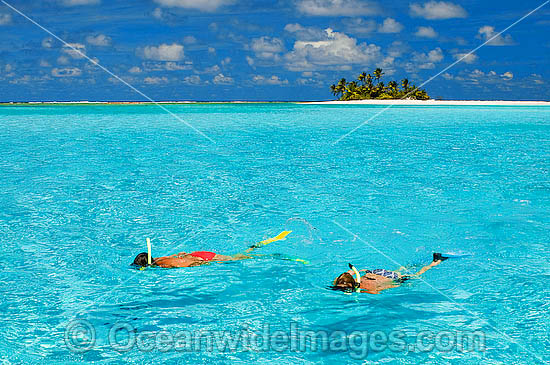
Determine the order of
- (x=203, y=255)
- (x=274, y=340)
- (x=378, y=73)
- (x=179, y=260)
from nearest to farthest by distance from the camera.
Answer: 1. (x=274, y=340)
2. (x=179, y=260)
3. (x=203, y=255)
4. (x=378, y=73)

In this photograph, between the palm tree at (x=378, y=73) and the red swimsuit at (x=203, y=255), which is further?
the palm tree at (x=378, y=73)

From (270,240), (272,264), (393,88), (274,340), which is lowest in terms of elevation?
(274,340)

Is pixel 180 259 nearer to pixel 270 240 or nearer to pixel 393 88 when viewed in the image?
pixel 270 240

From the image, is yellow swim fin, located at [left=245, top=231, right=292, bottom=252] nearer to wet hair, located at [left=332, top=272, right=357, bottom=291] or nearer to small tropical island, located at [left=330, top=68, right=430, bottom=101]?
wet hair, located at [left=332, top=272, right=357, bottom=291]

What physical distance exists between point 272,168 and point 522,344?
14.0m

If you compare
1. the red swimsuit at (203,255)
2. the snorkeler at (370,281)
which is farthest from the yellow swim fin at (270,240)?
the snorkeler at (370,281)

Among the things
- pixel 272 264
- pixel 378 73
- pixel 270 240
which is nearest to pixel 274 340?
pixel 272 264

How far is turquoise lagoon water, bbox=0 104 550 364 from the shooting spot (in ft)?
17.8

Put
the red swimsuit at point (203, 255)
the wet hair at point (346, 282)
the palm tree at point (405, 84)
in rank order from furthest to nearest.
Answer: the palm tree at point (405, 84) < the red swimsuit at point (203, 255) < the wet hair at point (346, 282)

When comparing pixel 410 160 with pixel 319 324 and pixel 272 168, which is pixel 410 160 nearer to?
pixel 272 168

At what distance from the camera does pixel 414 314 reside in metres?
6.09

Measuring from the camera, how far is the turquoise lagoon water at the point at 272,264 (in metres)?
5.44

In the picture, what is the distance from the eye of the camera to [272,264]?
811 centimetres

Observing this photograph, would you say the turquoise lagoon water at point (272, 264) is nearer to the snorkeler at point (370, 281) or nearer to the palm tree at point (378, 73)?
the snorkeler at point (370, 281)
